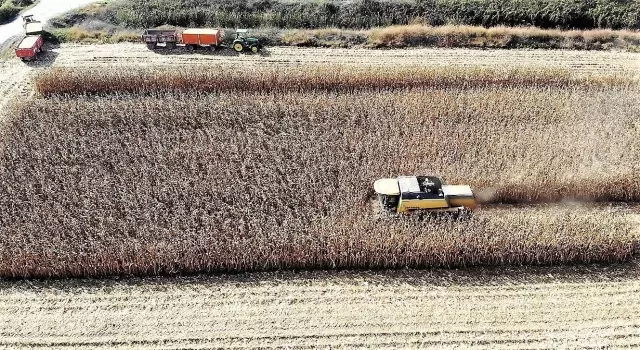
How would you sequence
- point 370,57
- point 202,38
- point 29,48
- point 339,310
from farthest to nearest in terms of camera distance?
point 202,38
point 370,57
point 29,48
point 339,310

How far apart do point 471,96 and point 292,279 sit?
10467 mm

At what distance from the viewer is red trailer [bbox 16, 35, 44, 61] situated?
2427cm

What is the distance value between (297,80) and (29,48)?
1063 cm

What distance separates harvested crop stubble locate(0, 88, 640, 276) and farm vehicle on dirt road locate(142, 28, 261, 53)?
4.02 m

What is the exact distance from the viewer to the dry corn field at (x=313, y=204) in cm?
1405

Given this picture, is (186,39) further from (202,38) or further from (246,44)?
→ (246,44)

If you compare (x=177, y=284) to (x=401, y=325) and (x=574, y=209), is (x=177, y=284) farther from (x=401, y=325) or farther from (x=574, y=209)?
(x=574, y=209)

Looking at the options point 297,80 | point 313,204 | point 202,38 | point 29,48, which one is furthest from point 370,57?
point 29,48

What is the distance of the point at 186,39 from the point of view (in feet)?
83.5

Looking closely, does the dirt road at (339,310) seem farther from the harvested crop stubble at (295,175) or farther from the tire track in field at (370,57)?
the tire track in field at (370,57)

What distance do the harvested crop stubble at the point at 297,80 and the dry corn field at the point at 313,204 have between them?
0.08 metres

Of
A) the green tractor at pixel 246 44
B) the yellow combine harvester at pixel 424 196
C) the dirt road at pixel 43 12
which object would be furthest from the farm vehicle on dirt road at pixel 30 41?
the yellow combine harvester at pixel 424 196

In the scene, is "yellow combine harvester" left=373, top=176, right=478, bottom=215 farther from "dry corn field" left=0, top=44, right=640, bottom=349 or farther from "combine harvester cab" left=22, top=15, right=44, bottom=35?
"combine harvester cab" left=22, top=15, right=44, bottom=35

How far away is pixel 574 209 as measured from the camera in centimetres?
1720
